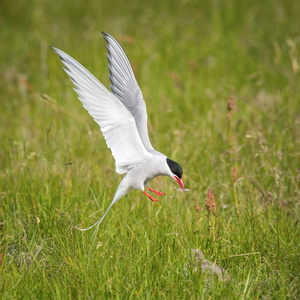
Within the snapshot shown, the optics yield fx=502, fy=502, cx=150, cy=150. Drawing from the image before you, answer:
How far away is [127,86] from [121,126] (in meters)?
0.38

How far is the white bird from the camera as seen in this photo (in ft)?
9.28

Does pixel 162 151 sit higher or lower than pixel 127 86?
lower

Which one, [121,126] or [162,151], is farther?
[162,151]

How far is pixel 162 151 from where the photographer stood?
14.7 ft

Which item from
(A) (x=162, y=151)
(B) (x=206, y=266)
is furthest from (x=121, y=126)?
(A) (x=162, y=151)

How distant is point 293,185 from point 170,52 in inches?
141

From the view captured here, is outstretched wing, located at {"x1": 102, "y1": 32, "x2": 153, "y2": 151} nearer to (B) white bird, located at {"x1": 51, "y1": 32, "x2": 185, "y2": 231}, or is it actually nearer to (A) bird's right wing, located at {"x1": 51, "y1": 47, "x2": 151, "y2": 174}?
(B) white bird, located at {"x1": 51, "y1": 32, "x2": 185, "y2": 231}

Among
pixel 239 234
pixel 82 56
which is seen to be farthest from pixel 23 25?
pixel 239 234

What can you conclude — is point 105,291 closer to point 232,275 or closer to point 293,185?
point 232,275

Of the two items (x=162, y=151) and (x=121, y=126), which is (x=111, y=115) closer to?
(x=121, y=126)

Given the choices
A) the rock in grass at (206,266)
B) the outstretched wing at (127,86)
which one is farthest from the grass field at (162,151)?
the outstretched wing at (127,86)

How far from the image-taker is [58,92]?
6148 mm

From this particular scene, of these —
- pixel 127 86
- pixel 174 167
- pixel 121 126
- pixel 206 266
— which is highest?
pixel 127 86

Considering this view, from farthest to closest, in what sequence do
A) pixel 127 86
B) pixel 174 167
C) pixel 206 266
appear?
1. pixel 127 86
2. pixel 174 167
3. pixel 206 266
